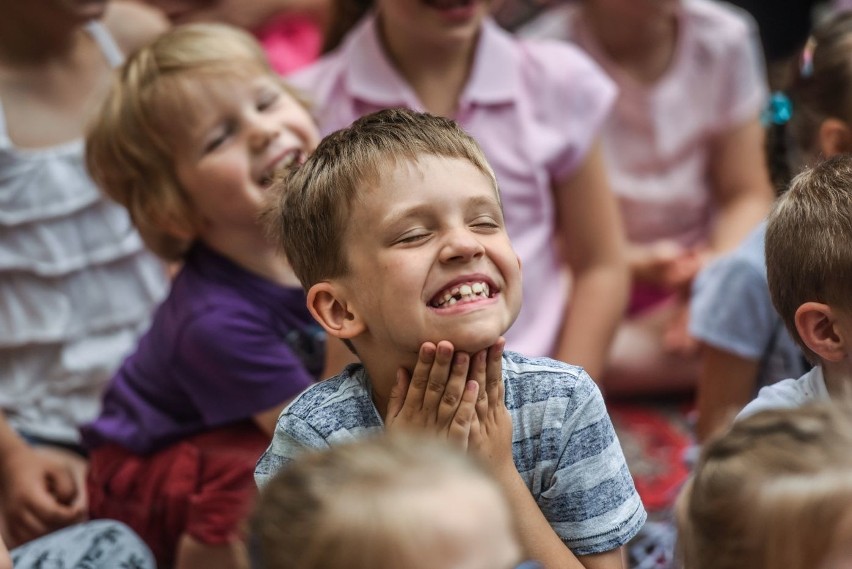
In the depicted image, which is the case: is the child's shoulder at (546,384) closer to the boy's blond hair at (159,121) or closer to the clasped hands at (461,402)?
the clasped hands at (461,402)

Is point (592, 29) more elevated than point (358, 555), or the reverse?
point (358, 555)

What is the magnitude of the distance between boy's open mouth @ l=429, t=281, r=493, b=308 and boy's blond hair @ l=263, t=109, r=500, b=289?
0.11m

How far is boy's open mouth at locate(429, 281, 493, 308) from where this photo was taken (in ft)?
3.78

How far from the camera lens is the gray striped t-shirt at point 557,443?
1176 millimetres

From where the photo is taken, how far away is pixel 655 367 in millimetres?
2170

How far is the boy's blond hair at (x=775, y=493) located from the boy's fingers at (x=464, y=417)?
25 cm

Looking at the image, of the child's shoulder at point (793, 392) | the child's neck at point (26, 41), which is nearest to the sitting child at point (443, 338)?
the child's shoulder at point (793, 392)

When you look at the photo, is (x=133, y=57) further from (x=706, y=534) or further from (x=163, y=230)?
(x=706, y=534)

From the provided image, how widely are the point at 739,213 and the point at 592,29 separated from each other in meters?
0.45

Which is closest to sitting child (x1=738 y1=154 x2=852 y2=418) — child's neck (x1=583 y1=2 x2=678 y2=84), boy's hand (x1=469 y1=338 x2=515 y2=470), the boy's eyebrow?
boy's hand (x1=469 y1=338 x2=515 y2=470)

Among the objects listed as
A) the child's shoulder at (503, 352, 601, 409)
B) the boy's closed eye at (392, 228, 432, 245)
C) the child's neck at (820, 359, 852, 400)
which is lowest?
the child's neck at (820, 359, 852, 400)

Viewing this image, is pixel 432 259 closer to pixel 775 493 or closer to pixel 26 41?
pixel 775 493

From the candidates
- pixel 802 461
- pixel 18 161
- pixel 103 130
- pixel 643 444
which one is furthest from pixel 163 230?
pixel 802 461

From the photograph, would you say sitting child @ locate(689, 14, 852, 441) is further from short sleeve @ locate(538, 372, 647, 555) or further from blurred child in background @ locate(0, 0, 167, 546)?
blurred child in background @ locate(0, 0, 167, 546)
